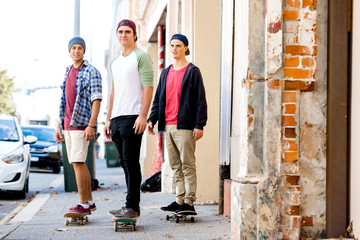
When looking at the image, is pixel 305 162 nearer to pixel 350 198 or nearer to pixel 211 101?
pixel 350 198

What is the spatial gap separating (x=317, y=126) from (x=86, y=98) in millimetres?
2830

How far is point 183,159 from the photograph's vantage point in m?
6.39

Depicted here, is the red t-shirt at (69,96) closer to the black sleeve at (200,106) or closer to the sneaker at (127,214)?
the sneaker at (127,214)

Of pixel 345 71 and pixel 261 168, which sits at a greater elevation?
pixel 345 71

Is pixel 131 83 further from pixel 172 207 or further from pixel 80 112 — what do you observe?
pixel 172 207

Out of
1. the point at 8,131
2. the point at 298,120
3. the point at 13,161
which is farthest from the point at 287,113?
the point at 8,131

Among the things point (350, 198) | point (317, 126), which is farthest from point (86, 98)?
point (350, 198)

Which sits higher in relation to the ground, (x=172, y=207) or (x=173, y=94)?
(x=173, y=94)

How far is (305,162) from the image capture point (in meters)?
4.85

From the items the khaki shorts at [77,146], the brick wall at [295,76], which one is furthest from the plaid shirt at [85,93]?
the brick wall at [295,76]

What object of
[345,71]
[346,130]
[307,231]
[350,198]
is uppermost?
[345,71]

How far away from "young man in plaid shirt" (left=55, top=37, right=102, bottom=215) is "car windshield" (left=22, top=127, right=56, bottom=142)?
14.0 m

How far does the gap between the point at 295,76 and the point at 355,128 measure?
2.23ft

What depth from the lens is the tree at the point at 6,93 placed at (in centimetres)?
5851
